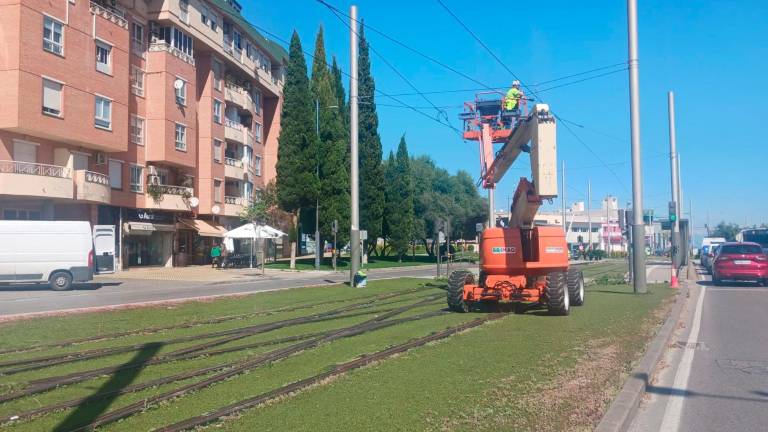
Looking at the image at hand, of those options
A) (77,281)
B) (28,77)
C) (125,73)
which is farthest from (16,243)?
(125,73)

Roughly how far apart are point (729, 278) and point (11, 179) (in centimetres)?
3054

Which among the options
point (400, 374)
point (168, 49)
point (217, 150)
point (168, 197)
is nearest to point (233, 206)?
point (217, 150)

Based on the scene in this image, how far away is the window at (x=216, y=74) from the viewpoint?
4697cm

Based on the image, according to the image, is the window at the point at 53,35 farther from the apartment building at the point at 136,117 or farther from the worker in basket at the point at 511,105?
the worker in basket at the point at 511,105

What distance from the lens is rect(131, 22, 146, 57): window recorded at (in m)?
38.8

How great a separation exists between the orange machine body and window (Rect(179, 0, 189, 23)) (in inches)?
1270

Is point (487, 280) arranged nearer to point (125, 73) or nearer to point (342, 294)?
point (342, 294)

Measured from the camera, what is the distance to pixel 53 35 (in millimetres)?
31094

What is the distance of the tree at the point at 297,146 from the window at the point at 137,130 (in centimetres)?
953

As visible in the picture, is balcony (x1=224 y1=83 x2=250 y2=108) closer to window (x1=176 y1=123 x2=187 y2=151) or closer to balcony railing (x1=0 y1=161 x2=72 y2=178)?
window (x1=176 y1=123 x2=187 y2=151)

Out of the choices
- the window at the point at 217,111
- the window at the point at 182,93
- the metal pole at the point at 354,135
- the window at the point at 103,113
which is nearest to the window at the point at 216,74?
the window at the point at 217,111

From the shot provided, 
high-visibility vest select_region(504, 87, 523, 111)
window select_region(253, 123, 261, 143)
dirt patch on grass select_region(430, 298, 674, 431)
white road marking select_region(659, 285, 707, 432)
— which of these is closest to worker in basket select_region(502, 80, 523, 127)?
high-visibility vest select_region(504, 87, 523, 111)

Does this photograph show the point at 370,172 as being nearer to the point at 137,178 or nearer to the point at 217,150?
the point at 217,150

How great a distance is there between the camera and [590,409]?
6.54 metres
